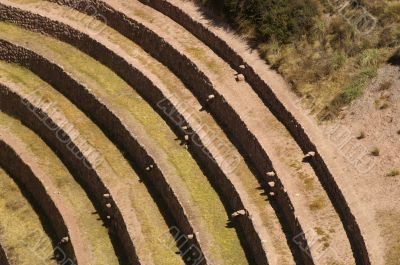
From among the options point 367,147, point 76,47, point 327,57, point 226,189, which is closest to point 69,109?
point 76,47

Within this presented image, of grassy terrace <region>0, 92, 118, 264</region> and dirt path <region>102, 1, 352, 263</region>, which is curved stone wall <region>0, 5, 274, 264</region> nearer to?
dirt path <region>102, 1, 352, 263</region>

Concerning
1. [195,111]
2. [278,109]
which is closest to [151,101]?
[195,111]

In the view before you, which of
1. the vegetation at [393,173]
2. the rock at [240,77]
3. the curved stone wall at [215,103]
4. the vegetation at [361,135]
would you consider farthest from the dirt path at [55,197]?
the vegetation at [393,173]

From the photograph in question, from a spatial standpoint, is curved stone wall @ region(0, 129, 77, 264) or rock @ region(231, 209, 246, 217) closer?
rock @ region(231, 209, 246, 217)

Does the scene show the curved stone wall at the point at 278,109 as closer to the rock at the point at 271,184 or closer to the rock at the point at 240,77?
the rock at the point at 240,77

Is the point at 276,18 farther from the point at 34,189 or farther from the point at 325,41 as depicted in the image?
the point at 34,189

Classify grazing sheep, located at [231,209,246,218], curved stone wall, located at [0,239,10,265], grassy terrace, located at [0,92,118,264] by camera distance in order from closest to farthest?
grazing sheep, located at [231,209,246,218] < grassy terrace, located at [0,92,118,264] < curved stone wall, located at [0,239,10,265]

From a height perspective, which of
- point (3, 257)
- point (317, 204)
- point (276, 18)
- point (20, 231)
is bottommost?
point (317, 204)

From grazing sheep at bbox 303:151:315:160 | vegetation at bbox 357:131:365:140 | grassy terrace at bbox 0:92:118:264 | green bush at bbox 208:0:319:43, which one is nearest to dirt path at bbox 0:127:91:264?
grassy terrace at bbox 0:92:118:264
